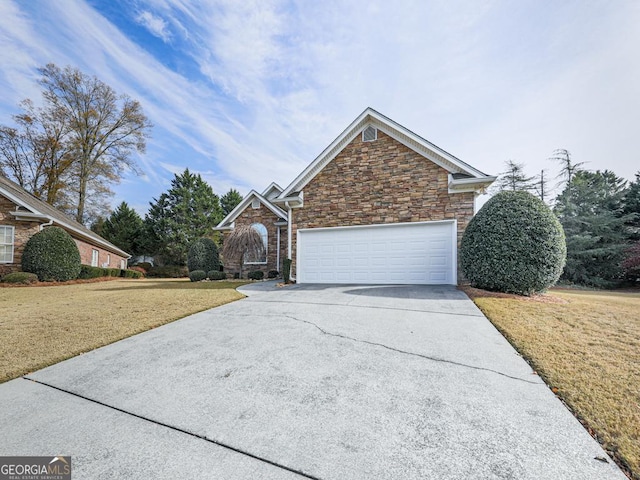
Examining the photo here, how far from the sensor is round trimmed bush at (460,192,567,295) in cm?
741

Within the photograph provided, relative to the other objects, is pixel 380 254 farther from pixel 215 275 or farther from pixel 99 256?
pixel 99 256

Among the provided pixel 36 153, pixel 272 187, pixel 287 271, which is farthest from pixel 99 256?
pixel 287 271

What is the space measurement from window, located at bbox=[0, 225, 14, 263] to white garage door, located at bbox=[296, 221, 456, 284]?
14.0 meters

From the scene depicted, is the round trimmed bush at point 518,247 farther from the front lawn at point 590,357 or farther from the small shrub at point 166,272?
the small shrub at point 166,272

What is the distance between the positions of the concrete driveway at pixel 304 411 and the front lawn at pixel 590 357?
0.15m

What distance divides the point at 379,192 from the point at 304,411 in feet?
30.2

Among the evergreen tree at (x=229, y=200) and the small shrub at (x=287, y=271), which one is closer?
the small shrub at (x=287, y=271)

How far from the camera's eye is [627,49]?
764 centimetres

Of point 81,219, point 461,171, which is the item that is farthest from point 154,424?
point 81,219

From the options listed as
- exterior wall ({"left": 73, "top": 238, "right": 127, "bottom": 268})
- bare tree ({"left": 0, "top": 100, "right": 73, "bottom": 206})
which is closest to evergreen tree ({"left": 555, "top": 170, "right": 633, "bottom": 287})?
exterior wall ({"left": 73, "top": 238, "right": 127, "bottom": 268})

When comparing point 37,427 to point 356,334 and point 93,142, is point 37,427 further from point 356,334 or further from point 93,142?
point 93,142

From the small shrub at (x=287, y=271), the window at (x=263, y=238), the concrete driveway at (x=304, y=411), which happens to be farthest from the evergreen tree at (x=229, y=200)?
the concrete driveway at (x=304, y=411)

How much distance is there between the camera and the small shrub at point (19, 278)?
12.6 metres

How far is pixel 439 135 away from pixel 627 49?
18.2 feet
